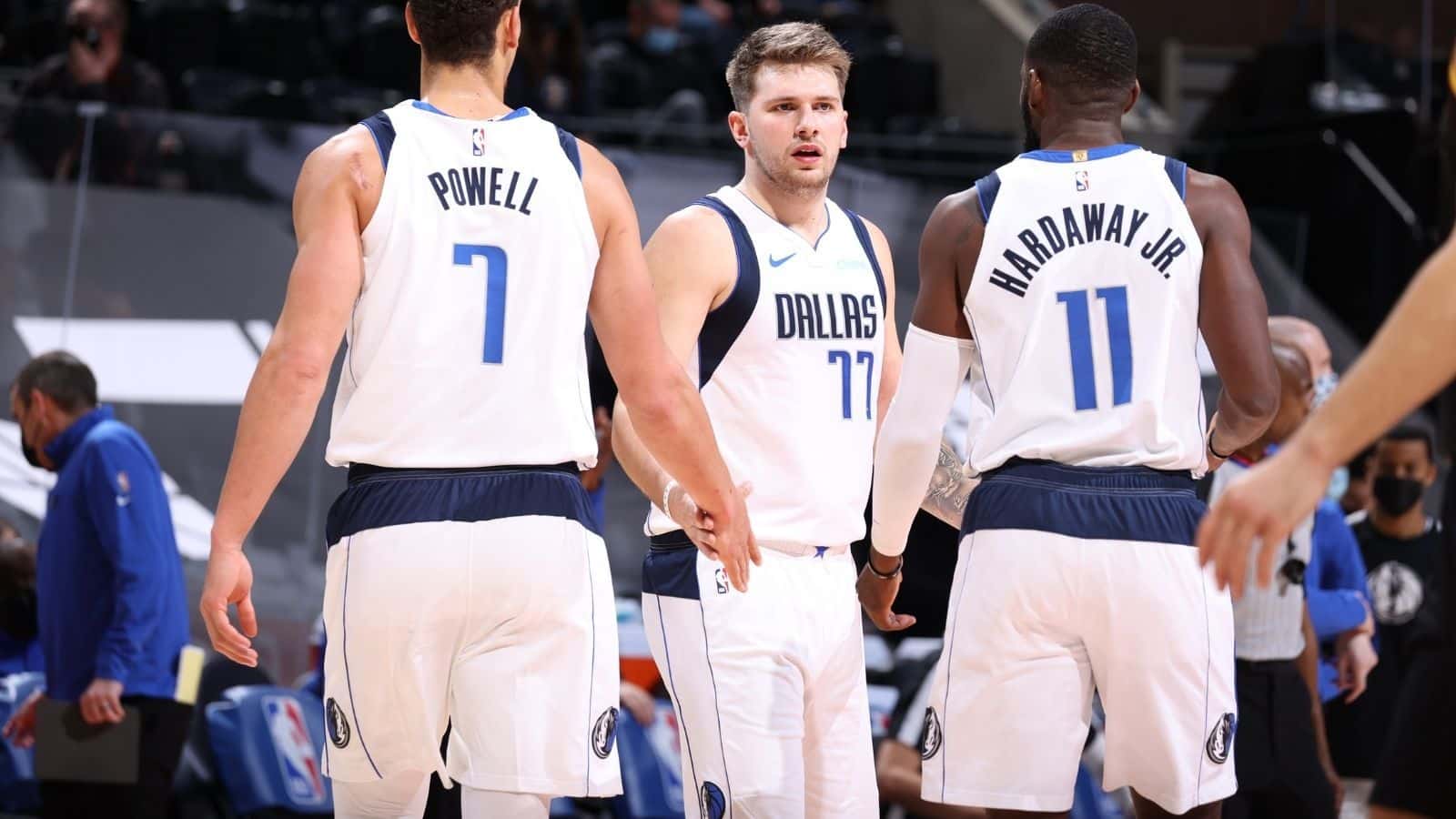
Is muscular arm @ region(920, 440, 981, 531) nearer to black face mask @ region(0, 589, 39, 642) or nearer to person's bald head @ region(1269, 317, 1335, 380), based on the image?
person's bald head @ region(1269, 317, 1335, 380)

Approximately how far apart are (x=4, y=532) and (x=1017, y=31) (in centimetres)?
872

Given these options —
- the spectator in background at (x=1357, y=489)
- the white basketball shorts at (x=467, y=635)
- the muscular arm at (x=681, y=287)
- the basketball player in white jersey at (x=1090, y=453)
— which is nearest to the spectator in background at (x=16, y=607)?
the muscular arm at (x=681, y=287)

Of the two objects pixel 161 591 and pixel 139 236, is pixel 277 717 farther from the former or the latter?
pixel 139 236

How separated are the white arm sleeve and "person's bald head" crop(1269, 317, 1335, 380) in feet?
9.23

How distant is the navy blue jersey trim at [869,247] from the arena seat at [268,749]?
14.0 ft

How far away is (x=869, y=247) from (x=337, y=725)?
195 centimetres

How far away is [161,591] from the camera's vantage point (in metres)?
7.13

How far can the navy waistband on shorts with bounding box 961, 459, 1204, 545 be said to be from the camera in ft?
13.1

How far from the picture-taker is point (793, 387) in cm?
459

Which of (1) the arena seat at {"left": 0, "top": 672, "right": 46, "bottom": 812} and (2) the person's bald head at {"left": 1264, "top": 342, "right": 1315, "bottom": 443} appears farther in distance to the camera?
(1) the arena seat at {"left": 0, "top": 672, "right": 46, "bottom": 812}

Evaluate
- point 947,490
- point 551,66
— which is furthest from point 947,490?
point 551,66

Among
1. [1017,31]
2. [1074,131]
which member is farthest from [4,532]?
[1017,31]

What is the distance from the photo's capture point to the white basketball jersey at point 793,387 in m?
4.55

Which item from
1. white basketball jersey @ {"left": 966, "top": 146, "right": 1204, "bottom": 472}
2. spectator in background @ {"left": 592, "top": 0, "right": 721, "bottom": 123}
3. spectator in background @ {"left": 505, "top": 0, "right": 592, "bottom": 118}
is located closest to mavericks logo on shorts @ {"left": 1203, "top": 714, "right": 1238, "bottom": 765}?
white basketball jersey @ {"left": 966, "top": 146, "right": 1204, "bottom": 472}
